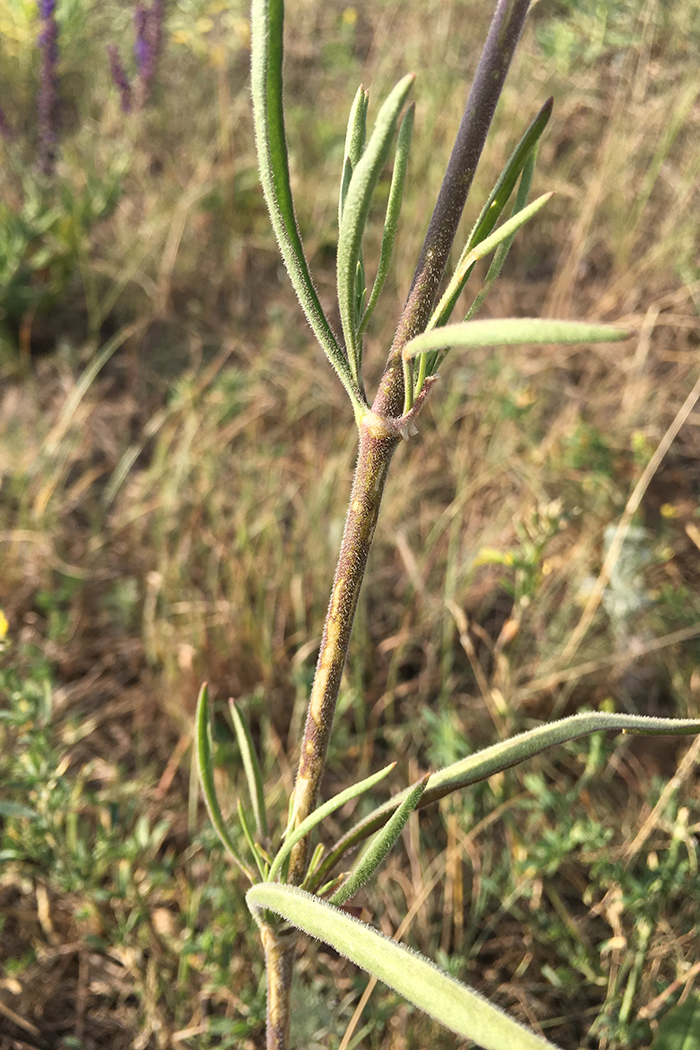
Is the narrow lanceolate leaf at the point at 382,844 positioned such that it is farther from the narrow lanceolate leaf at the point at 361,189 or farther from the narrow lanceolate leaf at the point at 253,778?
the narrow lanceolate leaf at the point at 361,189

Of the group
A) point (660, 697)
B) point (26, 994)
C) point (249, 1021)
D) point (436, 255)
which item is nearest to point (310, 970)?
point (249, 1021)

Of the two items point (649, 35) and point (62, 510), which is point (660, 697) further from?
point (649, 35)

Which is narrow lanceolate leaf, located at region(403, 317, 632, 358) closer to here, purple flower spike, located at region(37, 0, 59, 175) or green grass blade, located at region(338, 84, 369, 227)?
green grass blade, located at region(338, 84, 369, 227)

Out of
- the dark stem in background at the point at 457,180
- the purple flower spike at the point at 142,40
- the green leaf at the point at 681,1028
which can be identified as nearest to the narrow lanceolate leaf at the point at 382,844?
the dark stem in background at the point at 457,180

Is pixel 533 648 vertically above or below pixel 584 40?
below

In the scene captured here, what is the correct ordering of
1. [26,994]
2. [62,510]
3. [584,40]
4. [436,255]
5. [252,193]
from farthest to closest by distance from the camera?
[584,40]
[252,193]
[62,510]
[26,994]
[436,255]
